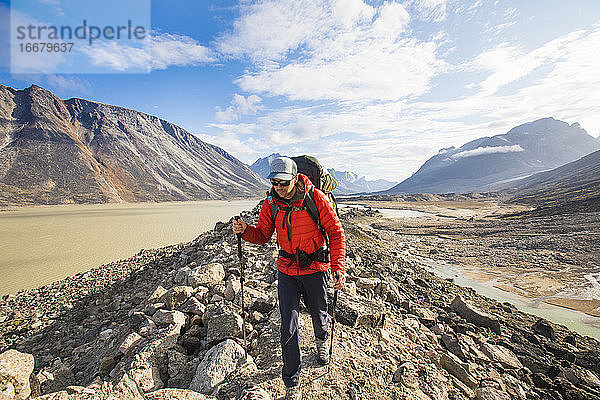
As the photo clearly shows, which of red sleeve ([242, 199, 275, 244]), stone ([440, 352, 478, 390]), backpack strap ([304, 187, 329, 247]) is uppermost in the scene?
backpack strap ([304, 187, 329, 247])

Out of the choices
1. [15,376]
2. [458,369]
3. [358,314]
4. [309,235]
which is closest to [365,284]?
[358,314]

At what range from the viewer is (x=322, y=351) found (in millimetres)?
3658

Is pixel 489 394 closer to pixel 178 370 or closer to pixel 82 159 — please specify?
pixel 178 370

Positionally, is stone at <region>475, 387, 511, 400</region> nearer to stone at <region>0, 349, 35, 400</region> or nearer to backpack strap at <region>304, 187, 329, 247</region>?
backpack strap at <region>304, 187, 329, 247</region>

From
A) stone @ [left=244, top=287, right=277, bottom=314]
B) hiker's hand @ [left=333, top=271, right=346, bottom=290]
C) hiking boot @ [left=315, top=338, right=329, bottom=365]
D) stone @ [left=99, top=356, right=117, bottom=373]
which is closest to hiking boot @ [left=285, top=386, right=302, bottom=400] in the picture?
hiking boot @ [left=315, top=338, right=329, bottom=365]

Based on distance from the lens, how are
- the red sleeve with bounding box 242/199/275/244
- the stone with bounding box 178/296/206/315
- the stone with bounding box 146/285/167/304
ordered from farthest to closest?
the stone with bounding box 146/285/167/304, the stone with bounding box 178/296/206/315, the red sleeve with bounding box 242/199/275/244

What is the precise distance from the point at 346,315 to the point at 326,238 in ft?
7.82

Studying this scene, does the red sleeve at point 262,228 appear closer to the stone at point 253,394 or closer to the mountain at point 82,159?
the stone at point 253,394

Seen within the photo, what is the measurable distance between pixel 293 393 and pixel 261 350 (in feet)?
4.09

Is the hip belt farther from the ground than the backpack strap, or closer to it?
closer to it

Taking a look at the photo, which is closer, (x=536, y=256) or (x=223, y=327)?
(x=223, y=327)

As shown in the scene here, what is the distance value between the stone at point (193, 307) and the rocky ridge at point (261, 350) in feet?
0.08

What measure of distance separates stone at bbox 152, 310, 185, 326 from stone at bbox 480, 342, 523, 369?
6497mm

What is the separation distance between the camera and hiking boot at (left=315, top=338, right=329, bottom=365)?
3.65 m
